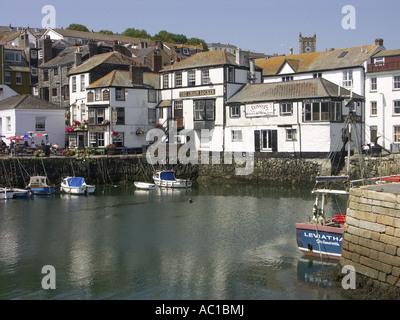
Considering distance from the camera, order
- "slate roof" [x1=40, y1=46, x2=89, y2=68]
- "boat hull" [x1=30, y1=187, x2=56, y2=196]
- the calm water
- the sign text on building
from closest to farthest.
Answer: the calm water, "boat hull" [x1=30, y1=187, x2=56, y2=196], the sign text on building, "slate roof" [x1=40, y1=46, x2=89, y2=68]

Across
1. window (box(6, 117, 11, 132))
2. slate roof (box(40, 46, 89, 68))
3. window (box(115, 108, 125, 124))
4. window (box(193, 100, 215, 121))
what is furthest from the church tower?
window (box(6, 117, 11, 132))

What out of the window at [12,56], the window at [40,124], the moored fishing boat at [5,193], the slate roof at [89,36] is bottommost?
the moored fishing boat at [5,193]

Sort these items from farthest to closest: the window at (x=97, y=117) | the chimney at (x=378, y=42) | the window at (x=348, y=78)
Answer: the window at (x=97, y=117)
the chimney at (x=378, y=42)
the window at (x=348, y=78)

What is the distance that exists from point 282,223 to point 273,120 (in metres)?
21.9

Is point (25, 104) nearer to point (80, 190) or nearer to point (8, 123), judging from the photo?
point (8, 123)

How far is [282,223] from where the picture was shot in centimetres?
3344

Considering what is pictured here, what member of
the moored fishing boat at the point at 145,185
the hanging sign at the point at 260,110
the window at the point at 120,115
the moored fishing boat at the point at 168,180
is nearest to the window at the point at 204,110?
the hanging sign at the point at 260,110

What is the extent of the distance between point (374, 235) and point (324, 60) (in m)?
45.8

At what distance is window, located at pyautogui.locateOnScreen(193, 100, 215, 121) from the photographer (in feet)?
189

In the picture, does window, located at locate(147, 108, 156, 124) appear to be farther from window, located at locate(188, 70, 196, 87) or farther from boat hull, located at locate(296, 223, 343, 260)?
boat hull, located at locate(296, 223, 343, 260)

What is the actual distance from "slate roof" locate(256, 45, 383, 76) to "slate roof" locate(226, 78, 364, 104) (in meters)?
5.34

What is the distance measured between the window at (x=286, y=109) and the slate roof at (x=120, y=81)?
16.7 metres

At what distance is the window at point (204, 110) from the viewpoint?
57513mm

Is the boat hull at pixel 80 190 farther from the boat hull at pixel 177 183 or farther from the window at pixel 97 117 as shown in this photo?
the window at pixel 97 117
